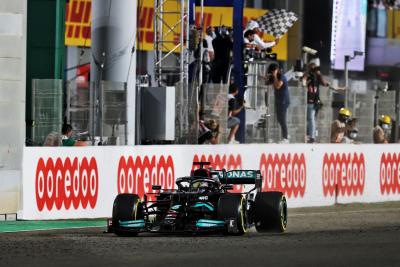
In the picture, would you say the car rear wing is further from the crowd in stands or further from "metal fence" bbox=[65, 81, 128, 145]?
the crowd in stands

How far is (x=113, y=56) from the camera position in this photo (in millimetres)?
24266

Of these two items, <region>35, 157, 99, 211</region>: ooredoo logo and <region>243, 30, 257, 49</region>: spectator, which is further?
<region>243, 30, 257, 49</region>: spectator

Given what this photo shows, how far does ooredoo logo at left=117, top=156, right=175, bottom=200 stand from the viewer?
21.5 m

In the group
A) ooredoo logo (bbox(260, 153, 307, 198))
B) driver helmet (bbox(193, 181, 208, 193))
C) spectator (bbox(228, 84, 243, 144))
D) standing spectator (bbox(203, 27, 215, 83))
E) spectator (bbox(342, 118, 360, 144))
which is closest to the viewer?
driver helmet (bbox(193, 181, 208, 193))

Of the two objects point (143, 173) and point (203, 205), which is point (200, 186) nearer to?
point (203, 205)

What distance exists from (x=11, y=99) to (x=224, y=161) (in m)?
5.01

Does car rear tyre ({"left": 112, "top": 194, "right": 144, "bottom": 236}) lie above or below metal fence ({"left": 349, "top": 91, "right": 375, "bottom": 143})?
below

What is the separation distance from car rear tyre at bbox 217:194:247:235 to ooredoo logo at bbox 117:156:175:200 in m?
4.75

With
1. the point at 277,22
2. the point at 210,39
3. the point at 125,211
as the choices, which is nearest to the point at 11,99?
the point at 125,211

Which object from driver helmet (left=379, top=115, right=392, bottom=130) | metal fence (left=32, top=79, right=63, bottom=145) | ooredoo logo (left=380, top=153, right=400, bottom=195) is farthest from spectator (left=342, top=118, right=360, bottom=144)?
metal fence (left=32, top=79, right=63, bottom=145)

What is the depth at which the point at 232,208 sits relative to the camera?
16781 mm

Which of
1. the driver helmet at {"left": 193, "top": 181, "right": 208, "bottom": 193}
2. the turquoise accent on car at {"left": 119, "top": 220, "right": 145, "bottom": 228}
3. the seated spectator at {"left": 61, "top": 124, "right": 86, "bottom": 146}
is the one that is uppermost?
the seated spectator at {"left": 61, "top": 124, "right": 86, "bottom": 146}

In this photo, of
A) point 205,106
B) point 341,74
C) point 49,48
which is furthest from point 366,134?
point 341,74

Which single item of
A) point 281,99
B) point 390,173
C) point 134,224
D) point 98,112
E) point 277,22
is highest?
point 277,22
